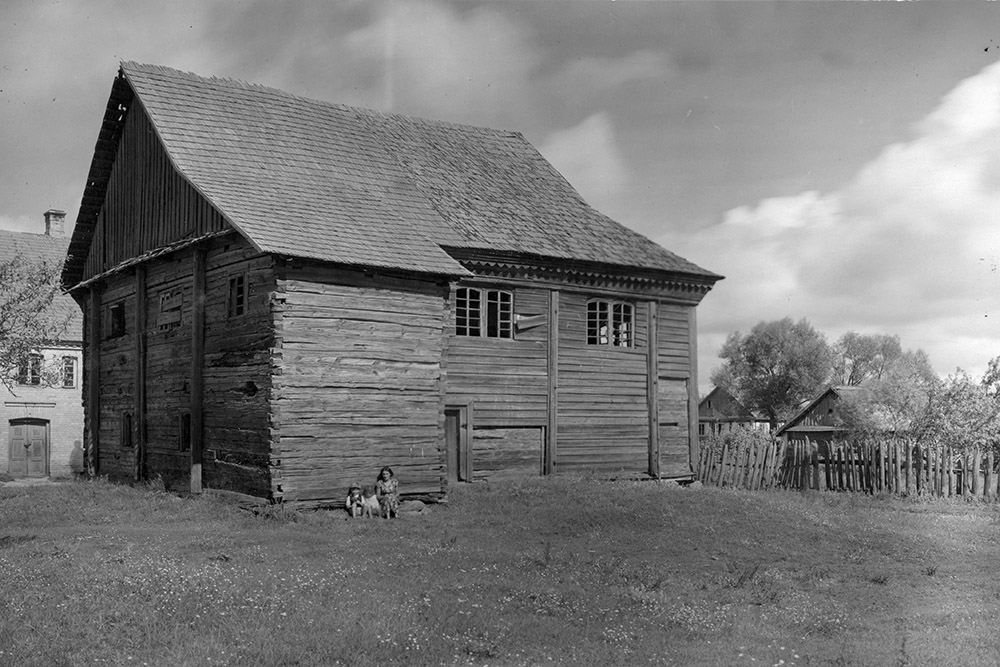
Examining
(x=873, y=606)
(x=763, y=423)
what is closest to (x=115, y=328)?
(x=873, y=606)

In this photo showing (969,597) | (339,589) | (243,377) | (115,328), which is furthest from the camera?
(115,328)

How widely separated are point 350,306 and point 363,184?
4571mm

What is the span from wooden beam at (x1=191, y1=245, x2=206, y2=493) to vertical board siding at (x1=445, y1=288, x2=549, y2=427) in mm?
5676

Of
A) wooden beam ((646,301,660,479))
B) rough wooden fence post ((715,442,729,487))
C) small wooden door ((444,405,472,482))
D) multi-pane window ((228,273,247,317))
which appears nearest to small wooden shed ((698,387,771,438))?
rough wooden fence post ((715,442,729,487))

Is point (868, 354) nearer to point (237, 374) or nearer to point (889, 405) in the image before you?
point (889, 405)

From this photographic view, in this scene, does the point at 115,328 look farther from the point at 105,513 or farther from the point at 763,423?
the point at 763,423

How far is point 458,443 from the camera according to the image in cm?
2459

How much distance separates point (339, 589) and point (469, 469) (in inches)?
496

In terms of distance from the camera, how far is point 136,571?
1267 cm

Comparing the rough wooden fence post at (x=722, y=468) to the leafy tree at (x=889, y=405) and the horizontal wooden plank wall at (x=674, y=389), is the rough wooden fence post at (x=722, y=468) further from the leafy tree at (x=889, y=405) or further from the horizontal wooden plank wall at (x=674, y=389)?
the leafy tree at (x=889, y=405)

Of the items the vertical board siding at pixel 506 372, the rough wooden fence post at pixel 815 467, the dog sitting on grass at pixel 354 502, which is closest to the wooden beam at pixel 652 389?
the vertical board siding at pixel 506 372

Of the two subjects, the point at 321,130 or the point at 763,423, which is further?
the point at 763,423

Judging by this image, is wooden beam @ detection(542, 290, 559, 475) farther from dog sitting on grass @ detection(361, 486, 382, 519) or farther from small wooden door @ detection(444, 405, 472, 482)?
dog sitting on grass @ detection(361, 486, 382, 519)

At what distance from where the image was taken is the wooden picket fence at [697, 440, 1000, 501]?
2456 cm
